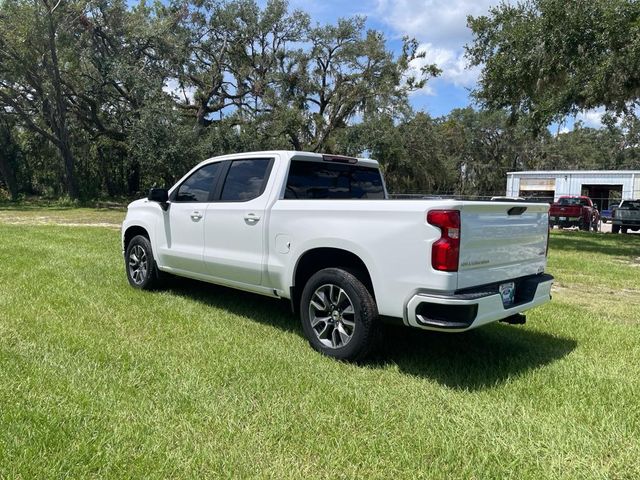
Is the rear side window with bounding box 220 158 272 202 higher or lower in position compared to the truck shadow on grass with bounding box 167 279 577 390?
higher

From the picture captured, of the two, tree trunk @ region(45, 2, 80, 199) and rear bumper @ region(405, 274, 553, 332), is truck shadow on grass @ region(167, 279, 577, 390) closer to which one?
rear bumper @ region(405, 274, 553, 332)

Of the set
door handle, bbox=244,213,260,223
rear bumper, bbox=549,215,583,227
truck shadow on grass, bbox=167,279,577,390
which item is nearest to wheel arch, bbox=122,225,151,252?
truck shadow on grass, bbox=167,279,577,390

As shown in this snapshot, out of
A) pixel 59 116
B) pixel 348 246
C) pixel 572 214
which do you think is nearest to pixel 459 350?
pixel 348 246

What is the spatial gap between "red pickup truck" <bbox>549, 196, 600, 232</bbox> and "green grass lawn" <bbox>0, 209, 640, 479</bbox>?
20324mm

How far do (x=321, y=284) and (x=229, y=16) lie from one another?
28008 mm

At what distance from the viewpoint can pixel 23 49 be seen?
24.1 meters

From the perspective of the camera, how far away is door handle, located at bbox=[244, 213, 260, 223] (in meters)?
5.24

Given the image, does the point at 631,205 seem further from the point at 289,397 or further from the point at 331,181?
the point at 289,397

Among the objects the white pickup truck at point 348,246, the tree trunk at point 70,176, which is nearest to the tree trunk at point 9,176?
the tree trunk at point 70,176

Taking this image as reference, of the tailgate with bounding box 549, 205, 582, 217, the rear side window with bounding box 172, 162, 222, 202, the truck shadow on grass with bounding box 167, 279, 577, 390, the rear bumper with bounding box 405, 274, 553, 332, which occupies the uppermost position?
the rear side window with bounding box 172, 162, 222, 202

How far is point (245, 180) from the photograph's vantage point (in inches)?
223

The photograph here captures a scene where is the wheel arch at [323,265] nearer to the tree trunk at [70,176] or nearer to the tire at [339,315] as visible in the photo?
the tire at [339,315]

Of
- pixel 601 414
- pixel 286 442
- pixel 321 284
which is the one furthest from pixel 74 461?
pixel 601 414

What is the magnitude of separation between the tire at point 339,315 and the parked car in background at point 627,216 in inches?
927
